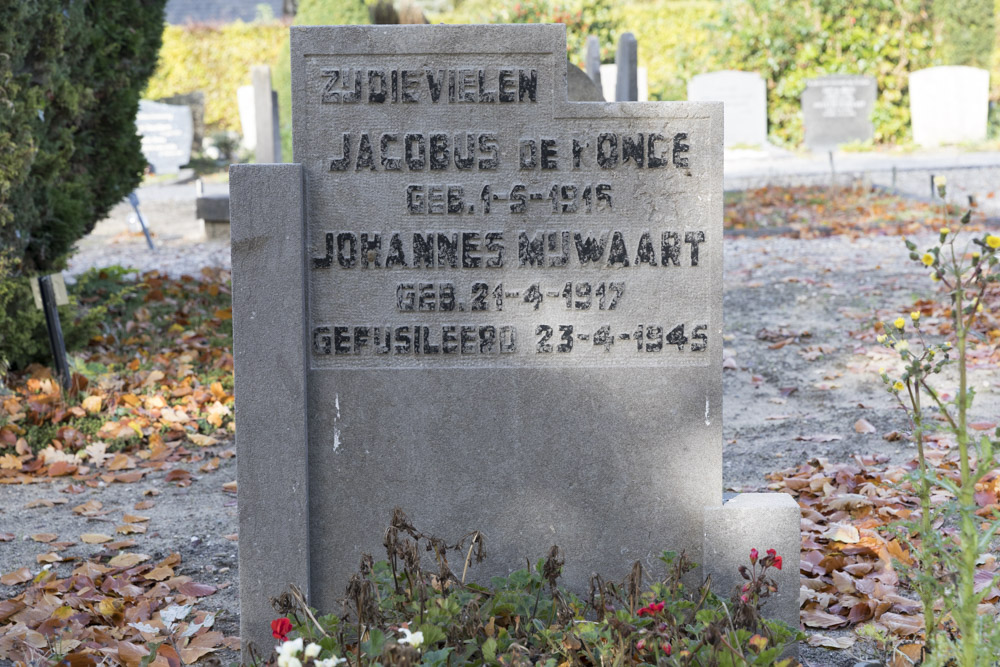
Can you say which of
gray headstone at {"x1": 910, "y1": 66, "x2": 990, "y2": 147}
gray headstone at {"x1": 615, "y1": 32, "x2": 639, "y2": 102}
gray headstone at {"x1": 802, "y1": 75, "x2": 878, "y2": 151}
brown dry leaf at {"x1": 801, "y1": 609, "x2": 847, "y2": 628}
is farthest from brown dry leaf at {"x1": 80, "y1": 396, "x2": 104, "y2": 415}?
gray headstone at {"x1": 910, "y1": 66, "x2": 990, "y2": 147}

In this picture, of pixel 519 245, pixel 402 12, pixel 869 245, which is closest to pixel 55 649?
pixel 519 245

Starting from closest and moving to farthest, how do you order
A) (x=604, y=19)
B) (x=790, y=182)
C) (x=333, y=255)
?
(x=333, y=255) → (x=790, y=182) → (x=604, y=19)

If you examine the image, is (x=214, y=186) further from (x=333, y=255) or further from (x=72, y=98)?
(x=333, y=255)

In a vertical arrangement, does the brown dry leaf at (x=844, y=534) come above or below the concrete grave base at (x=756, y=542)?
below

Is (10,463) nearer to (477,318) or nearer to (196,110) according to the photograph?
(477,318)

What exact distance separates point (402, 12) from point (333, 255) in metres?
7.73

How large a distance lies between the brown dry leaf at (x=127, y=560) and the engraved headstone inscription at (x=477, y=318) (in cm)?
100

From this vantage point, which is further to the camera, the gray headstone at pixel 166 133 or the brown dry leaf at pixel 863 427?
the gray headstone at pixel 166 133

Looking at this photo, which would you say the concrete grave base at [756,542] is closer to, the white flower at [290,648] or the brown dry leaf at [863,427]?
the white flower at [290,648]

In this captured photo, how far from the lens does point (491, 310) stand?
275 centimetres

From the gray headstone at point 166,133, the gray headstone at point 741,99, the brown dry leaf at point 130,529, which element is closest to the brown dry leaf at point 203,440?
the brown dry leaf at point 130,529

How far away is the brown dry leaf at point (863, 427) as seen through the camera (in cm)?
473

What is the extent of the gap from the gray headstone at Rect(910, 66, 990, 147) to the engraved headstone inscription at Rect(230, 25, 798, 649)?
17.8m

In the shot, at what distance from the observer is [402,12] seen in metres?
9.82
